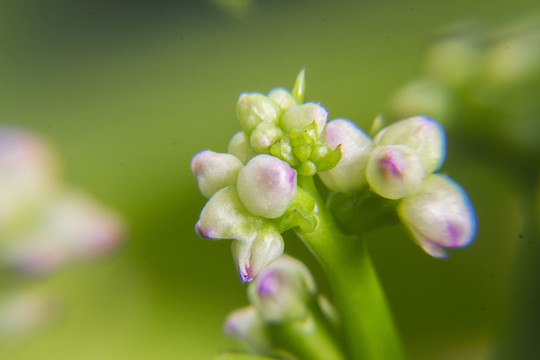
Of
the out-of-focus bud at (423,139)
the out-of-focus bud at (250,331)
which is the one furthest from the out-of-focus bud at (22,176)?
the out-of-focus bud at (423,139)

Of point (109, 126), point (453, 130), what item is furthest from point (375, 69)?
point (109, 126)

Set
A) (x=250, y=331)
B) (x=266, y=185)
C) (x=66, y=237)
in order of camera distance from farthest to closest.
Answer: (x=66, y=237) → (x=250, y=331) → (x=266, y=185)

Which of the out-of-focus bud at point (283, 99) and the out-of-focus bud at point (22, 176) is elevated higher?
the out-of-focus bud at point (22, 176)

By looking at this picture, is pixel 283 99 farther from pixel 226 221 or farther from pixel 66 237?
pixel 66 237

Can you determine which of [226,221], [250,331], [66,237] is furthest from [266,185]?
[66,237]

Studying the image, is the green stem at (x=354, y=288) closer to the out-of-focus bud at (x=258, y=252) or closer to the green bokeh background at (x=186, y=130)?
the out-of-focus bud at (x=258, y=252)

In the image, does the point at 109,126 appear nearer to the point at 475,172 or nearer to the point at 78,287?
the point at 78,287

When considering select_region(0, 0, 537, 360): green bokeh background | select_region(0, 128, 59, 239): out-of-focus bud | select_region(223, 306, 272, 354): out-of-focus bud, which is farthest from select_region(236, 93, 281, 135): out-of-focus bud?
select_region(0, 128, 59, 239): out-of-focus bud
